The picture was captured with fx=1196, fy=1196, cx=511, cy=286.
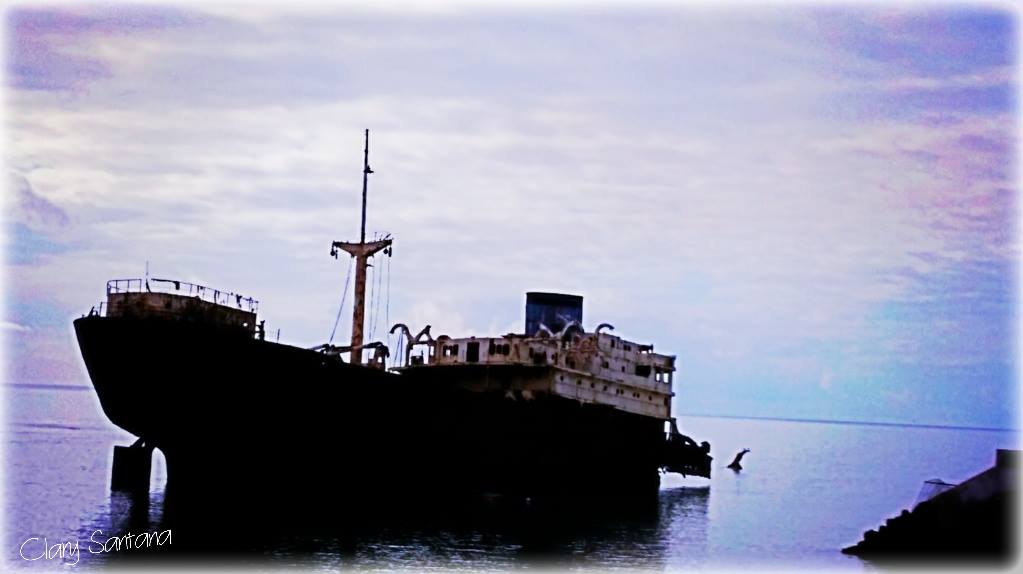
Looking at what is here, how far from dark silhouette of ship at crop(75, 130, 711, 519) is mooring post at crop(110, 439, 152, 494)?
119 mm

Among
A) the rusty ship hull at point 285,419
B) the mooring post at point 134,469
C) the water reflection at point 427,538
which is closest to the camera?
the water reflection at point 427,538

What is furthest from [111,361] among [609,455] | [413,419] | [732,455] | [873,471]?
[732,455]

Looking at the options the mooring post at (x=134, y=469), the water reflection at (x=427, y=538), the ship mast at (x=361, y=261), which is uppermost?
the ship mast at (x=361, y=261)

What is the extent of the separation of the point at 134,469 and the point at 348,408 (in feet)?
33.0

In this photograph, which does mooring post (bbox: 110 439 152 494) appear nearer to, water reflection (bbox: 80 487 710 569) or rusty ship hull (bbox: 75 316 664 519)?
water reflection (bbox: 80 487 710 569)

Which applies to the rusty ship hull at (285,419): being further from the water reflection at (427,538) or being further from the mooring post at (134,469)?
the water reflection at (427,538)

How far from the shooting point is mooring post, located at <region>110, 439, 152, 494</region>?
1772 inches

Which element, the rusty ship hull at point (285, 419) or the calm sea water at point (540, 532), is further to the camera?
the rusty ship hull at point (285, 419)

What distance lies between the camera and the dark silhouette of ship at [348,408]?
39.0 m

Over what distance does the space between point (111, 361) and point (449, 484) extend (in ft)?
43.3

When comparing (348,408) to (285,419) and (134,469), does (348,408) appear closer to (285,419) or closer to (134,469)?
(285,419)

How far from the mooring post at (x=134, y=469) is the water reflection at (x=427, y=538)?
2.91ft

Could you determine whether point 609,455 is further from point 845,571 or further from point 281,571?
point 281,571

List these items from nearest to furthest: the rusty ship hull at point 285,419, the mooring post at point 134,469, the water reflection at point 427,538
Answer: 1. the water reflection at point 427,538
2. the rusty ship hull at point 285,419
3. the mooring post at point 134,469
